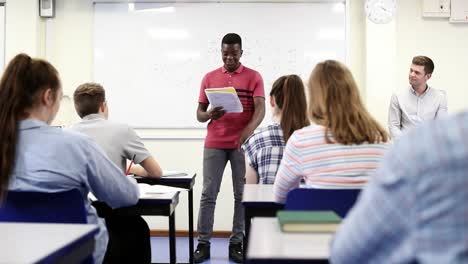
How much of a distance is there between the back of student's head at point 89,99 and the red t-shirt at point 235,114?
1.47m

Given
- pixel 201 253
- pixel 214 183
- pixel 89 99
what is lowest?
pixel 201 253

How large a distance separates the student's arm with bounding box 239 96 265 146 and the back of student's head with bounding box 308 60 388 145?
1828 mm

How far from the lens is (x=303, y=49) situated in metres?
5.02

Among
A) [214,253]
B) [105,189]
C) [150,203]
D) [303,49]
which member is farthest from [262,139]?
[303,49]

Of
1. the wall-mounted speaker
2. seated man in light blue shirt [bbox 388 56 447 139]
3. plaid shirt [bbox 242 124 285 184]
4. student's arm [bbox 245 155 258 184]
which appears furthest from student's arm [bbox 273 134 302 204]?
the wall-mounted speaker

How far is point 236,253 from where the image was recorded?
161 inches

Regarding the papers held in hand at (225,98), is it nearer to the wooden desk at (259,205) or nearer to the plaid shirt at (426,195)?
the wooden desk at (259,205)

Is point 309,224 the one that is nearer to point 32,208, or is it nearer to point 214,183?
point 32,208

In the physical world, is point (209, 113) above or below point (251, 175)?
above

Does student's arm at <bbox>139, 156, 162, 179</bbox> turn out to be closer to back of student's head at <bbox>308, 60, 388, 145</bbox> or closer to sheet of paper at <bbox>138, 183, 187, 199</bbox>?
sheet of paper at <bbox>138, 183, 187, 199</bbox>

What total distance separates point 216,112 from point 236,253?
110cm

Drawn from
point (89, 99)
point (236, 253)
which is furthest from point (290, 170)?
point (236, 253)

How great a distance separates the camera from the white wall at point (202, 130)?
4.87 meters

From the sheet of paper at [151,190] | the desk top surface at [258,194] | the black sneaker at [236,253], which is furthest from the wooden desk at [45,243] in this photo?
the black sneaker at [236,253]
